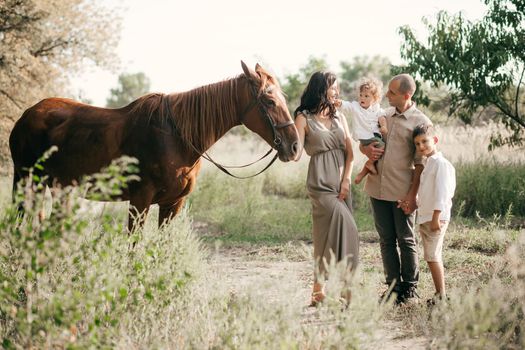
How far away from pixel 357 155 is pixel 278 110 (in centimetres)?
853

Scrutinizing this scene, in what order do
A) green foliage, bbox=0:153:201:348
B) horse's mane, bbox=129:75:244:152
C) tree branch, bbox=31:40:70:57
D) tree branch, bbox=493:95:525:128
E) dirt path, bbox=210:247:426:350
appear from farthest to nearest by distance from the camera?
1. tree branch, bbox=31:40:70:57
2. tree branch, bbox=493:95:525:128
3. horse's mane, bbox=129:75:244:152
4. dirt path, bbox=210:247:426:350
5. green foliage, bbox=0:153:201:348

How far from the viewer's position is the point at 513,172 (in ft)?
32.8

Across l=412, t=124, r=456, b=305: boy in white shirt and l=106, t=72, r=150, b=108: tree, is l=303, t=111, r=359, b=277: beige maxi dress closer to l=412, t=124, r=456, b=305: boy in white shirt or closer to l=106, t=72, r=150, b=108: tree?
l=412, t=124, r=456, b=305: boy in white shirt

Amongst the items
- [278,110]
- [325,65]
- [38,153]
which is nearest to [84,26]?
[38,153]

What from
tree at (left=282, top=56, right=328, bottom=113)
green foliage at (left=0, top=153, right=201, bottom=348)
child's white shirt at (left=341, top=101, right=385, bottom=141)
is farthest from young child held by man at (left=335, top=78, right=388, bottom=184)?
tree at (left=282, top=56, right=328, bottom=113)

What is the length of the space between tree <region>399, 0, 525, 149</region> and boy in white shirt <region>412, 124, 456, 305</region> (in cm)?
529

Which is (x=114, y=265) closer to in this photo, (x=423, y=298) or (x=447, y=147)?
(x=423, y=298)

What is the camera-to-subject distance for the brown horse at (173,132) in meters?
4.64

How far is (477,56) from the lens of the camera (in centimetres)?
906

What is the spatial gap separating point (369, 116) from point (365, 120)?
50 millimetres

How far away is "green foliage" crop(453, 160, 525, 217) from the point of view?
373 inches

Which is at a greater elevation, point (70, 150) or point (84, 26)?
point (84, 26)

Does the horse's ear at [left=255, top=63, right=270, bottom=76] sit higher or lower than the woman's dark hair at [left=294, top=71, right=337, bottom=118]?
higher

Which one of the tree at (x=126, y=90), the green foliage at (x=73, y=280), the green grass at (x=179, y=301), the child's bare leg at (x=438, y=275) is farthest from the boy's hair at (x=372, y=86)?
the tree at (x=126, y=90)
